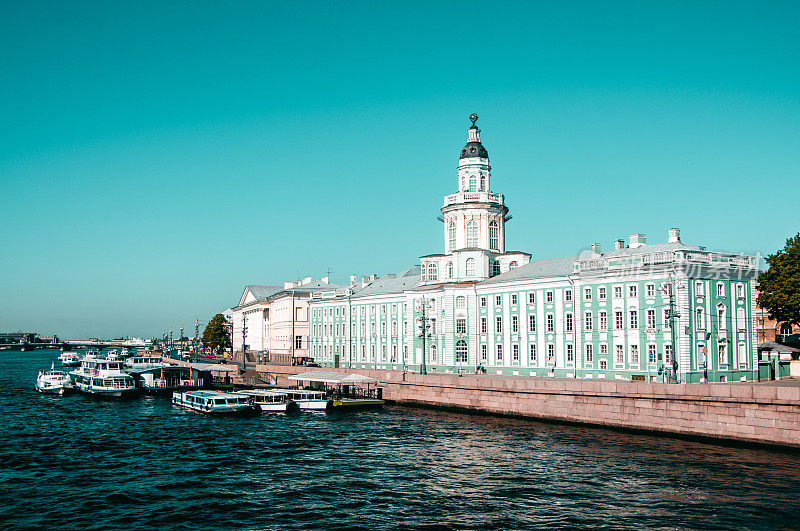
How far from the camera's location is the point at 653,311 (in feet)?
175

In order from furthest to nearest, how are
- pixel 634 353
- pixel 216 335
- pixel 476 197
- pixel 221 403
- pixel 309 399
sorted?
pixel 216 335
pixel 476 197
pixel 309 399
pixel 221 403
pixel 634 353

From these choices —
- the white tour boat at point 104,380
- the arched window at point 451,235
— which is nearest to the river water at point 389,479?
the white tour boat at point 104,380

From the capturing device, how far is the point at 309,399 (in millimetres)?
61562

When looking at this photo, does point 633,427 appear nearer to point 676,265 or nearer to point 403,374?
point 676,265

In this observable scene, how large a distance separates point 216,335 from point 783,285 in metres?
119

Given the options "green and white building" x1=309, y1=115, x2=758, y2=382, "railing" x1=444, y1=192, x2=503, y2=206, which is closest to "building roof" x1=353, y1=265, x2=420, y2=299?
"green and white building" x1=309, y1=115, x2=758, y2=382

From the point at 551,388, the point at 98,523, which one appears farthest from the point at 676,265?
the point at 98,523

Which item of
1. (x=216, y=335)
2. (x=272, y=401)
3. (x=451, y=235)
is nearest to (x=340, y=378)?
(x=272, y=401)

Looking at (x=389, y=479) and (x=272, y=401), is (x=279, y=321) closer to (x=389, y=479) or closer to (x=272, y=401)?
(x=272, y=401)

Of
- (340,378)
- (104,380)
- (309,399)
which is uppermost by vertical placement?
(340,378)

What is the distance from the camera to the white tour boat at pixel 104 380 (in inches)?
2896

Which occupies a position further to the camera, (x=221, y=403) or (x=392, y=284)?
(x=392, y=284)

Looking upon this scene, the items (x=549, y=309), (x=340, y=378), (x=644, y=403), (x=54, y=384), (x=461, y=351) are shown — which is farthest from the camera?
(x=54, y=384)

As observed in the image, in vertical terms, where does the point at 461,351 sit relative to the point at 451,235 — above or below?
below
